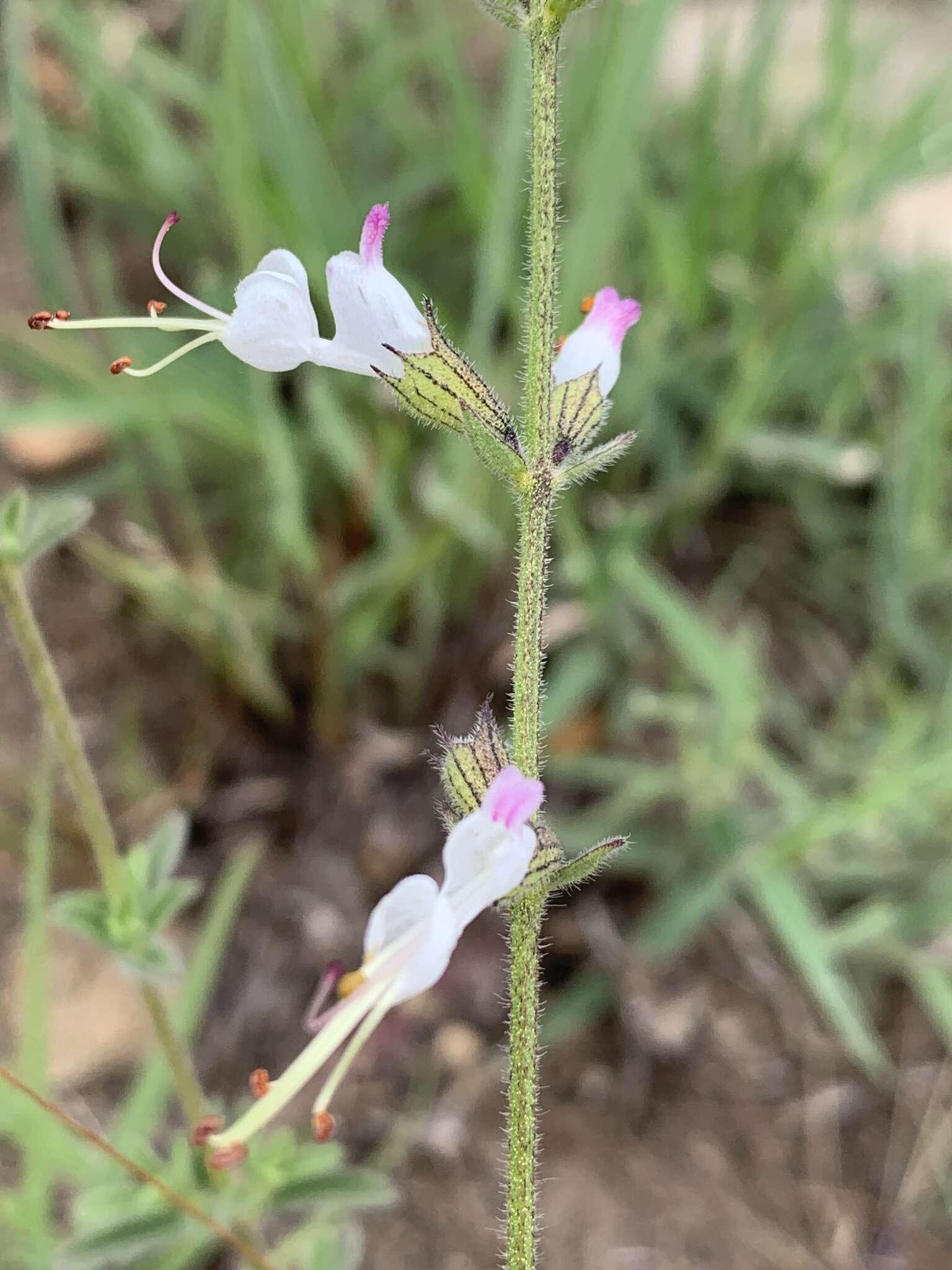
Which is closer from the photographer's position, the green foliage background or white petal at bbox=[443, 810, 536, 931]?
white petal at bbox=[443, 810, 536, 931]

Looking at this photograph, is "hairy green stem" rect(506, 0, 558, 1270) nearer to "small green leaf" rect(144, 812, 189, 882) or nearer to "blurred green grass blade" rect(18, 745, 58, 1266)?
"small green leaf" rect(144, 812, 189, 882)

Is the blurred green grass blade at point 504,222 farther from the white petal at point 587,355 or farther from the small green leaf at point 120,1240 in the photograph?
the small green leaf at point 120,1240

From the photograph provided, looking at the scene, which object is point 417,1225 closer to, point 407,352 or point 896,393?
point 407,352

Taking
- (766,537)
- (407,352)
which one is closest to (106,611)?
(766,537)

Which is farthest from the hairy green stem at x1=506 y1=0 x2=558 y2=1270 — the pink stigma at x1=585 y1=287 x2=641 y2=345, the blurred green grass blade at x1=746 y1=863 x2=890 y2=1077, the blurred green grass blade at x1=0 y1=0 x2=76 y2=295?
the blurred green grass blade at x1=0 y1=0 x2=76 y2=295

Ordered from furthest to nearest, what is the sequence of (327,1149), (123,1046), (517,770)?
(123,1046) → (327,1149) → (517,770)

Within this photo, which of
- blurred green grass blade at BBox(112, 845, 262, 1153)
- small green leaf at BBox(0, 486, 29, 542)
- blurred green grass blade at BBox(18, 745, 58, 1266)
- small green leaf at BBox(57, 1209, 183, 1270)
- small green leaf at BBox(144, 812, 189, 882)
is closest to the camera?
small green leaf at BBox(0, 486, 29, 542)

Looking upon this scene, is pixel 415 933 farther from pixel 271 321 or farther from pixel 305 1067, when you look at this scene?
pixel 271 321
